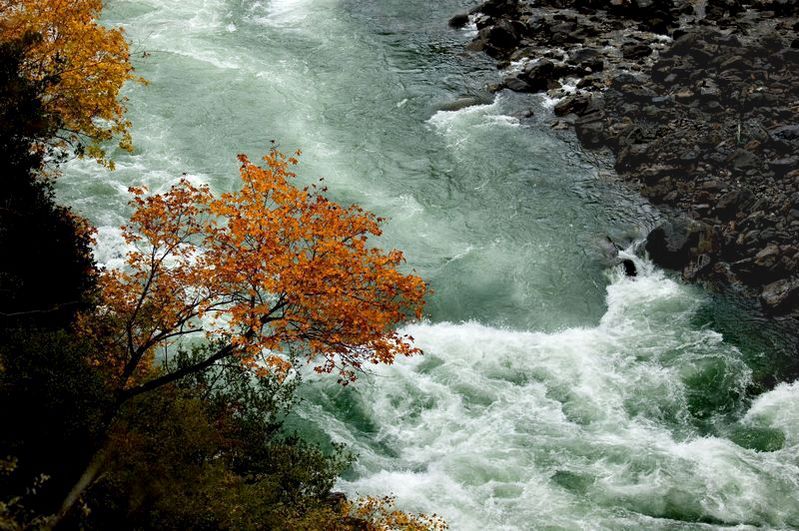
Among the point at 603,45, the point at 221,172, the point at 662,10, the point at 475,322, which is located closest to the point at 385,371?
the point at 475,322

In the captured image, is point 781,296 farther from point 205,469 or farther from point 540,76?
point 205,469

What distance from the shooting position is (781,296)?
2717 cm

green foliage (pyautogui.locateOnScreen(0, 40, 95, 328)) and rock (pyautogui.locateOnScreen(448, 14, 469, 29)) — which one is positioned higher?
green foliage (pyautogui.locateOnScreen(0, 40, 95, 328))

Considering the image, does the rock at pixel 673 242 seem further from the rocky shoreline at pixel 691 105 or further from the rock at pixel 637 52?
the rock at pixel 637 52

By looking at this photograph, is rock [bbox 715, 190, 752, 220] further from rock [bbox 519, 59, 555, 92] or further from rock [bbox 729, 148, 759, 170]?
rock [bbox 519, 59, 555, 92]

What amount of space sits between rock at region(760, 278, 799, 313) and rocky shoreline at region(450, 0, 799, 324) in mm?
36

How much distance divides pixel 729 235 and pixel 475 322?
35.2ft

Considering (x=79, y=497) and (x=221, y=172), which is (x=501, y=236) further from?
(x=79, y=497)

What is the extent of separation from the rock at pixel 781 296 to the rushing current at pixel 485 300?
1.07 metres

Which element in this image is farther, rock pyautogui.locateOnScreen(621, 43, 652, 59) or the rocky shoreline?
rock pyautogui.locateOnScreen(621, 43, 652, 59)

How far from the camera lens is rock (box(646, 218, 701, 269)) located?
29.0 m

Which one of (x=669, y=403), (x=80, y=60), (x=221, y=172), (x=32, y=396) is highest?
(x=80, y=60)

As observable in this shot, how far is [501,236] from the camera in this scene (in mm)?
30750

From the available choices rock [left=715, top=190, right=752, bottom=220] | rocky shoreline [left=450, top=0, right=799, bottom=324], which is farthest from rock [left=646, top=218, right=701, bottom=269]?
rock [left=715, top=190, right=752, bottom=220]
